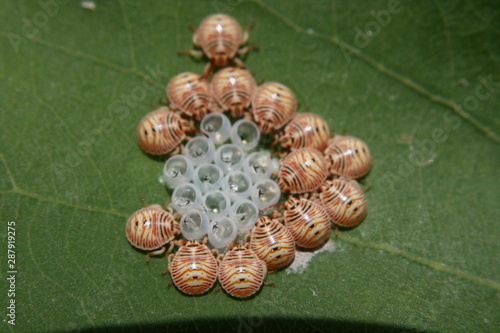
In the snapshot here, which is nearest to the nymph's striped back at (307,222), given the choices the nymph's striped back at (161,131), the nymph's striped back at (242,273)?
the nymph's striped back at (242,273)

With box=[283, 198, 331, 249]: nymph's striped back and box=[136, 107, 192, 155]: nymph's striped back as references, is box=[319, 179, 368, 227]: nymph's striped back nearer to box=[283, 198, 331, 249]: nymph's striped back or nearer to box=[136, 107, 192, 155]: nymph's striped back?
box=[283, 198, 331, 249]: nymph's striped back

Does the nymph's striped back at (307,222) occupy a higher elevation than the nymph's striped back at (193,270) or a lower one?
higher

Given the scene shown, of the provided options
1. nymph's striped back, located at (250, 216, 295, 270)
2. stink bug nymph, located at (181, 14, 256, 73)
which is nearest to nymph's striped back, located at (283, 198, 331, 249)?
nymph's striped back, located at (250, 216, 295, 270)

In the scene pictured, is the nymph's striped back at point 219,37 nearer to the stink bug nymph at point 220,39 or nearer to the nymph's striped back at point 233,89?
the stink bug nymph at point 220,39

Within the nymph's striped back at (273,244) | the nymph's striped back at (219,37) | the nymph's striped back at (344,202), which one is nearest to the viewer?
the nymph's striped back at (273,244)

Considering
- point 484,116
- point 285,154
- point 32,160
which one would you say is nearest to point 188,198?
point 285,154

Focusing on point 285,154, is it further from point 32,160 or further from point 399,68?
point 32,160

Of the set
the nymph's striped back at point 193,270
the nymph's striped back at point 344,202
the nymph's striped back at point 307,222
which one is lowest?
the nymph's striped back at point 193,270
